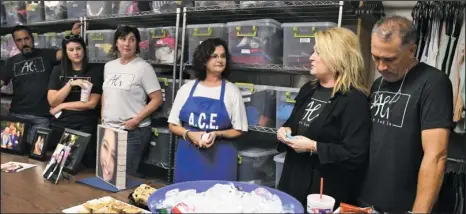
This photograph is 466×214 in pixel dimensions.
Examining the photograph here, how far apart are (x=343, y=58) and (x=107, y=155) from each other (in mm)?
1133

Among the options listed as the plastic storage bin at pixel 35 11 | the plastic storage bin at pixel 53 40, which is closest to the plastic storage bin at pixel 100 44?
the plastic storage bin at pixel 53 40

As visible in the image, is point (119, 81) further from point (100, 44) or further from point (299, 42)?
point (299, 42)

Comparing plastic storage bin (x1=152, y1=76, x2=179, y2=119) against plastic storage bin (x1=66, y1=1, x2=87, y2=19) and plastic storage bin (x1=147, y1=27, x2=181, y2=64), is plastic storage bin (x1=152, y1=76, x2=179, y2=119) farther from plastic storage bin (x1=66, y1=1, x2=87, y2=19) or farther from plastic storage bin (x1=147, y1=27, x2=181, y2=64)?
plastic storage bin (x1=66, y1=1, x2=87, y2=19)

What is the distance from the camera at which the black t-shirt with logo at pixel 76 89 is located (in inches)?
114

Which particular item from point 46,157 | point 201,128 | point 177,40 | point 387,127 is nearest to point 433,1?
A: point 387,127

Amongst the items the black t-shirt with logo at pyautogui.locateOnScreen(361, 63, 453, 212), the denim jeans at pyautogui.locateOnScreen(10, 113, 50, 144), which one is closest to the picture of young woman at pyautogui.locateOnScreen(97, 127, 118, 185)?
the denim jeans at pyautogui.locateOnScreen(10, 113, 50, 144)

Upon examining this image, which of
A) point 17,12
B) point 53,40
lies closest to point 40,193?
point 53,40

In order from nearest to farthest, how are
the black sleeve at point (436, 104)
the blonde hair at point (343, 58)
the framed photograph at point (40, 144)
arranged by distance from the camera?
the black sleeve at point (436, 104) < the blonde hair at point (343, 58) < the framed photograph at point (40, 144)

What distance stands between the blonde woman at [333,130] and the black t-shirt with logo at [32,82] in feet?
8.45

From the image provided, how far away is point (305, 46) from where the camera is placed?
259 cm

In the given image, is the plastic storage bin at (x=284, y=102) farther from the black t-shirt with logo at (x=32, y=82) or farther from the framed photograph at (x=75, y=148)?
the black t-shirt with logo at (x=32, y=82)

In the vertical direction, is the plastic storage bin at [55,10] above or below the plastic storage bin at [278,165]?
above

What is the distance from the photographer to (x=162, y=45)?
3225 millimetres

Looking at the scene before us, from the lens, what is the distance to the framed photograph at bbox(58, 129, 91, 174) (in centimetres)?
188
